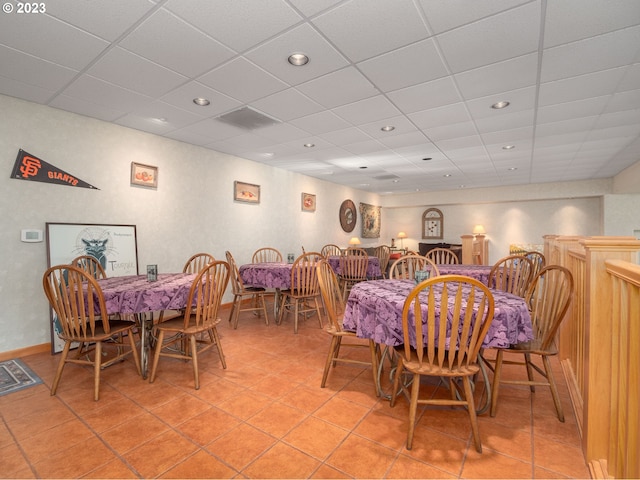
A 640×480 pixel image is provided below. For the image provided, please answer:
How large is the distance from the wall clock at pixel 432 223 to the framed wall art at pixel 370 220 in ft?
4.60

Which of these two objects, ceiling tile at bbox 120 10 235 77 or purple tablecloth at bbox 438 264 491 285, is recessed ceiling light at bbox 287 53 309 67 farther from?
purple tablecloth at bbox 438 264 491 285

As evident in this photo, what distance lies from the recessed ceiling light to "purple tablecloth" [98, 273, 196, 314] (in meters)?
1.99

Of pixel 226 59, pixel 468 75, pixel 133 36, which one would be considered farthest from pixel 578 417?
pixel 133 36

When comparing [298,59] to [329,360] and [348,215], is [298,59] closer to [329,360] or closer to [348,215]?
[329,360]

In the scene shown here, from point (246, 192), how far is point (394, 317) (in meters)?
4.12

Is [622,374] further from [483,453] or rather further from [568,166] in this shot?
[568,166]

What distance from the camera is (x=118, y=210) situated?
3762 millimetres

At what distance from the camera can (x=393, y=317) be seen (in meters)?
1.89

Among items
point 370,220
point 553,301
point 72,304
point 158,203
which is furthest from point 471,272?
point 370,220

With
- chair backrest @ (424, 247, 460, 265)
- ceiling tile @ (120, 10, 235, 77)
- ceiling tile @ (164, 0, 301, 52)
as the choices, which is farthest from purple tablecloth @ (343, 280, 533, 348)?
chair backrest @ (424, 247, 460, 265)

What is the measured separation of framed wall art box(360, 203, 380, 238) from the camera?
9109 millimetres

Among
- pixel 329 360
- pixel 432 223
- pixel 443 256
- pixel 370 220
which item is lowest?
pixel 329 360

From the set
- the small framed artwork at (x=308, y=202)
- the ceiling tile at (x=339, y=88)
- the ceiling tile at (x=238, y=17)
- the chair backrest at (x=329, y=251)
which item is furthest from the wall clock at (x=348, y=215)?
the ceiling tile at (x=238, y=17)

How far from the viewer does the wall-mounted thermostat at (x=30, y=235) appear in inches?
120
